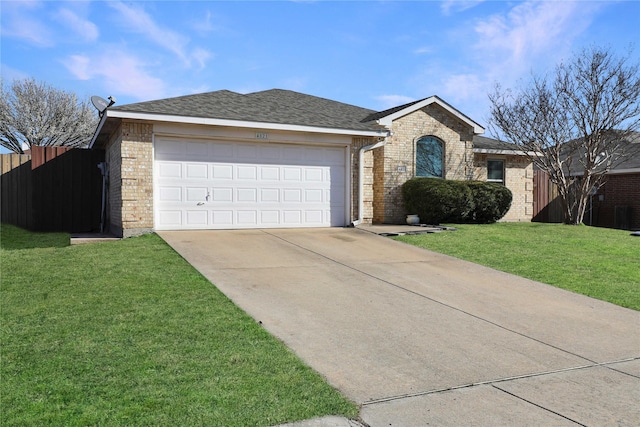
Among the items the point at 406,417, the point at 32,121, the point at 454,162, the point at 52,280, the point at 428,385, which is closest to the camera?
the point at 406,417

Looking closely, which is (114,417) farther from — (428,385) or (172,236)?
(172,236)

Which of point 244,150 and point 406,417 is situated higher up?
point 244,150

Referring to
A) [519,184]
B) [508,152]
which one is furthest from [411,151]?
[519,184]

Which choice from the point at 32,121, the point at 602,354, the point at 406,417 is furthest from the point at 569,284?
the point at 32,121

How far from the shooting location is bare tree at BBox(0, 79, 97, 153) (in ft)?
105

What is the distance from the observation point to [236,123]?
1277cm

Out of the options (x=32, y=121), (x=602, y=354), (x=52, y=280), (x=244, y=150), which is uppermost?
(x=32, y=121)

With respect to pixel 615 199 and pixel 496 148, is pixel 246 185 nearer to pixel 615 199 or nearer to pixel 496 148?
pixel 496 148

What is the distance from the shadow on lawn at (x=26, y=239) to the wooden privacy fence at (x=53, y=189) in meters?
0.70

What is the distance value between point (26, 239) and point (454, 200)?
12.4 metres

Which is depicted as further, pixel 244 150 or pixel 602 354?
pixel 244 150

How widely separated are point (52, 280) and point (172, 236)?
4427mm

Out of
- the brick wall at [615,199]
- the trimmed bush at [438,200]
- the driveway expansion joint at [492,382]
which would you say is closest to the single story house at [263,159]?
the trimmed bush at [438,200]

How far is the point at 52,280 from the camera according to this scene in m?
7.18
